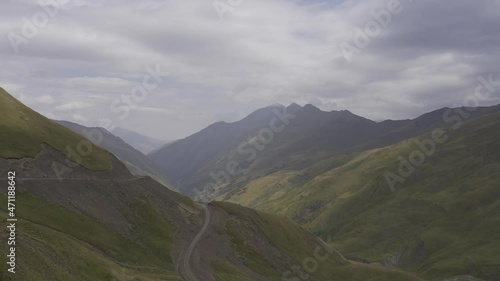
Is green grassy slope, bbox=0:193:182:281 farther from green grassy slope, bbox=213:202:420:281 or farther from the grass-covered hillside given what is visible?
green grassy slope, bbox=213:202:420:281

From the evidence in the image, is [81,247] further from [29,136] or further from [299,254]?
[299,254]

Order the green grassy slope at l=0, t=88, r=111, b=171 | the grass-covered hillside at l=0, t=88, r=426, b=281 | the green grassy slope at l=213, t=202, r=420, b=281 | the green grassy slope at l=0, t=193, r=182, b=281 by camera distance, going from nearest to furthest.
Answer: the green grassy slope at l=0, t=193, r=182, b=281, the grass-covered hillside at l=0, t=88, r=426, b=281, the green grassy slope at l=0, t=88, r=111, b=171, the green grassy slope at l=213, t=202, r=420, b=281

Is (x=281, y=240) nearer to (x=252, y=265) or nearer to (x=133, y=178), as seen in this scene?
→ (x=252, y=265)

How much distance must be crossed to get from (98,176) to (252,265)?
44275 millimetres

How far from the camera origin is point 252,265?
105m

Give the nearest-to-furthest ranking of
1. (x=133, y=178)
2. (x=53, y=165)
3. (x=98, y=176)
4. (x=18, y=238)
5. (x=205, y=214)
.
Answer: (x=18, y=238)
(x=53, y=165)
(x=98, y=176)
(x=133, y=178)
(x=205, y=214)

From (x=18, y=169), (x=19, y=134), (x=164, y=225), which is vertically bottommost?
(x=164, y=225)

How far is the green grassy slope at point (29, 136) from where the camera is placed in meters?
94.0

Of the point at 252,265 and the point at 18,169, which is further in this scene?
the point at 252,265

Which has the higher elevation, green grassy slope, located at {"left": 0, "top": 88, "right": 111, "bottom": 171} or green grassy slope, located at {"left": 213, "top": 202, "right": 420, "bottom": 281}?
green grassy slope, located at {"left": 0, "top": 88, "right": 111, "bottom": 171}

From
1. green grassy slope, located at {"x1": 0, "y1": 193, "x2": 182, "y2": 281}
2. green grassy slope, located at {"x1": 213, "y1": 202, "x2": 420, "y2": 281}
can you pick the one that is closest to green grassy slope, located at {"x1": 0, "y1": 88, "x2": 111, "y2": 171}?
green grassy slope, located at {"x1": 0, "y1": 193, "x2": 182, "y2": 281}

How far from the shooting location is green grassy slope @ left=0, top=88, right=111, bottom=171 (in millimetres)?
94000

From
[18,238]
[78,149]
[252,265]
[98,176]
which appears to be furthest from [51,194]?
[252,265]

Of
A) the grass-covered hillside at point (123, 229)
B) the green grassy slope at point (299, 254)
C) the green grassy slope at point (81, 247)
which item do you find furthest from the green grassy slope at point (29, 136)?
the green grassy slope at point (299, 254)
